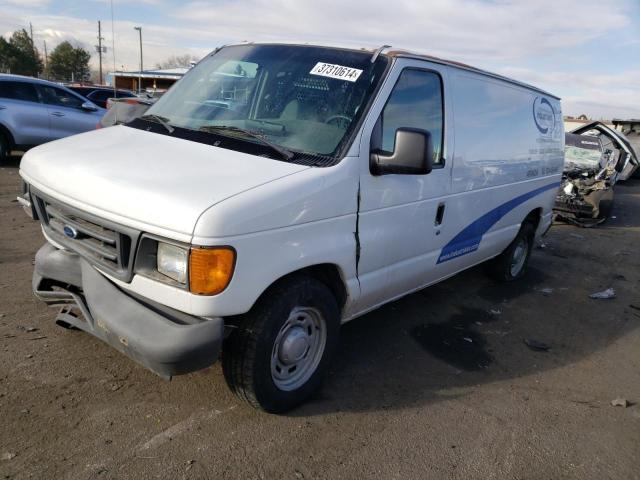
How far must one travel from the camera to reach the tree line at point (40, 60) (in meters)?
53.6

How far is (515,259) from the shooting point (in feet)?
20.9

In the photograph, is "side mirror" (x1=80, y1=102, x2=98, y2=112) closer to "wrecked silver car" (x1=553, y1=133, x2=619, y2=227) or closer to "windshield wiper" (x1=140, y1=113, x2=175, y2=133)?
"windshield wiper" (x1=140, y1=113, x2=175, y2=133)

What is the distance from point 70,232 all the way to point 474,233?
3.37 meters

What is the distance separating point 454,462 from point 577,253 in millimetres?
6470

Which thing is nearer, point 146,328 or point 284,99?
point 146,328

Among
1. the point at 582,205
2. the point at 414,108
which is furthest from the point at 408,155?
the point at 582,205

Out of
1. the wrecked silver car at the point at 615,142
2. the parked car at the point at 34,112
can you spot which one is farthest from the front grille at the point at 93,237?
the wrecked silver car at the point at 615,142

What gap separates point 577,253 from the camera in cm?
838

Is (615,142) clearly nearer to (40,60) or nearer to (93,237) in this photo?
(93,237)

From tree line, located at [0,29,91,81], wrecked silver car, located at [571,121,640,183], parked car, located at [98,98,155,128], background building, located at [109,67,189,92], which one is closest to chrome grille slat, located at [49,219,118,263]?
parked car, located at [98,98,155,128]

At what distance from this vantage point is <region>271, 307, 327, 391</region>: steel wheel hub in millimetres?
3070

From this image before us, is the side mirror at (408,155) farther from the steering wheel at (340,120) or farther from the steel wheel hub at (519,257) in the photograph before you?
the steel wheel hub at (519,257)

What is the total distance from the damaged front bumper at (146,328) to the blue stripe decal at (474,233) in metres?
2.38

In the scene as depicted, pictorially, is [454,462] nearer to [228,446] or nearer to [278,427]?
[278,427]
